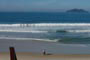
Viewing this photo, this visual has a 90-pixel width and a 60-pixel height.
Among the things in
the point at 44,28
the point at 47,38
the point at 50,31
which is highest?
the point at 44,28

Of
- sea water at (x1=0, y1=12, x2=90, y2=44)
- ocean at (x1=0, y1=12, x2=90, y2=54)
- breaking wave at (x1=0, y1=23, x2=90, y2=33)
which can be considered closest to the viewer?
ocean at (x1=0, y1=12, x2=90, y2=54)

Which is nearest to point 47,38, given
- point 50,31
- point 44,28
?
point 50,31

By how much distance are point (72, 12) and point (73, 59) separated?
57.7m

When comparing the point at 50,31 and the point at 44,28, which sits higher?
the point at 44,28

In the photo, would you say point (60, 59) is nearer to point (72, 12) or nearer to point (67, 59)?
point (67, 59)

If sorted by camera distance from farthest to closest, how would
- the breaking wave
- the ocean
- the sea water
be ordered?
1. the breaking wave
2. the sea water
3. the ocean

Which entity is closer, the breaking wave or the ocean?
the ocean

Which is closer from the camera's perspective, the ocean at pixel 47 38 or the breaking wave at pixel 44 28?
the ocean at pixel 47 38

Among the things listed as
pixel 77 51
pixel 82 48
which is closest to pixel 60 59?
pixel 77 51

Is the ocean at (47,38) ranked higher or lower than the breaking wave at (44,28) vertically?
lower

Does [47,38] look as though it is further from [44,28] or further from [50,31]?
[44,28]

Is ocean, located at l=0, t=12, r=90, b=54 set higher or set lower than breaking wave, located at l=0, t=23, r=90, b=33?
lower

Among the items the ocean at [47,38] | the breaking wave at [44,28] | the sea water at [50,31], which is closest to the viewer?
the ocean at [47,38]

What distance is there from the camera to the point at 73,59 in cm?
1066
